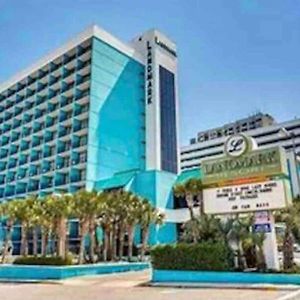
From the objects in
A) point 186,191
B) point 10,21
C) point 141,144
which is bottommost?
point 186,191

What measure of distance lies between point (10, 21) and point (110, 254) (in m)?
30.8

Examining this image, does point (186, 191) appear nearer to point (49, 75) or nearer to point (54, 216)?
point (54, 216)

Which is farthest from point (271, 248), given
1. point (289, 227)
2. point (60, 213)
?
point (60, 213)

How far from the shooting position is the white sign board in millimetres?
23281

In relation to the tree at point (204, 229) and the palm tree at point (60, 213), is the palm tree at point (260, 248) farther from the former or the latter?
the palm tree at point (60, 213)

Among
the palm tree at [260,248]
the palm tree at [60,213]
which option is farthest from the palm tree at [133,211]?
the palm tree at [260,248]

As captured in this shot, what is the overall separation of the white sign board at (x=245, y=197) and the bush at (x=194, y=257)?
2.43 meters

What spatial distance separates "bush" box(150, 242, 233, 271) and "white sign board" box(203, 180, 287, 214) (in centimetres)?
243

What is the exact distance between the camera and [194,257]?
2448 centimetres

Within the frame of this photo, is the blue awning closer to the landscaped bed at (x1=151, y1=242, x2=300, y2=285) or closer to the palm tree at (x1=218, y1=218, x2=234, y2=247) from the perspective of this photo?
the landscaped bed at (x1=151, y1=242, x2=300, y2=285)

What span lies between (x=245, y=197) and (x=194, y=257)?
192 inches

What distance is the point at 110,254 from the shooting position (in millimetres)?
43031

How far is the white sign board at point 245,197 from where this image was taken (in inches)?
917

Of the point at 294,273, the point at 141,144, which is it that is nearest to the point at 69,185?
the point at 141,144
